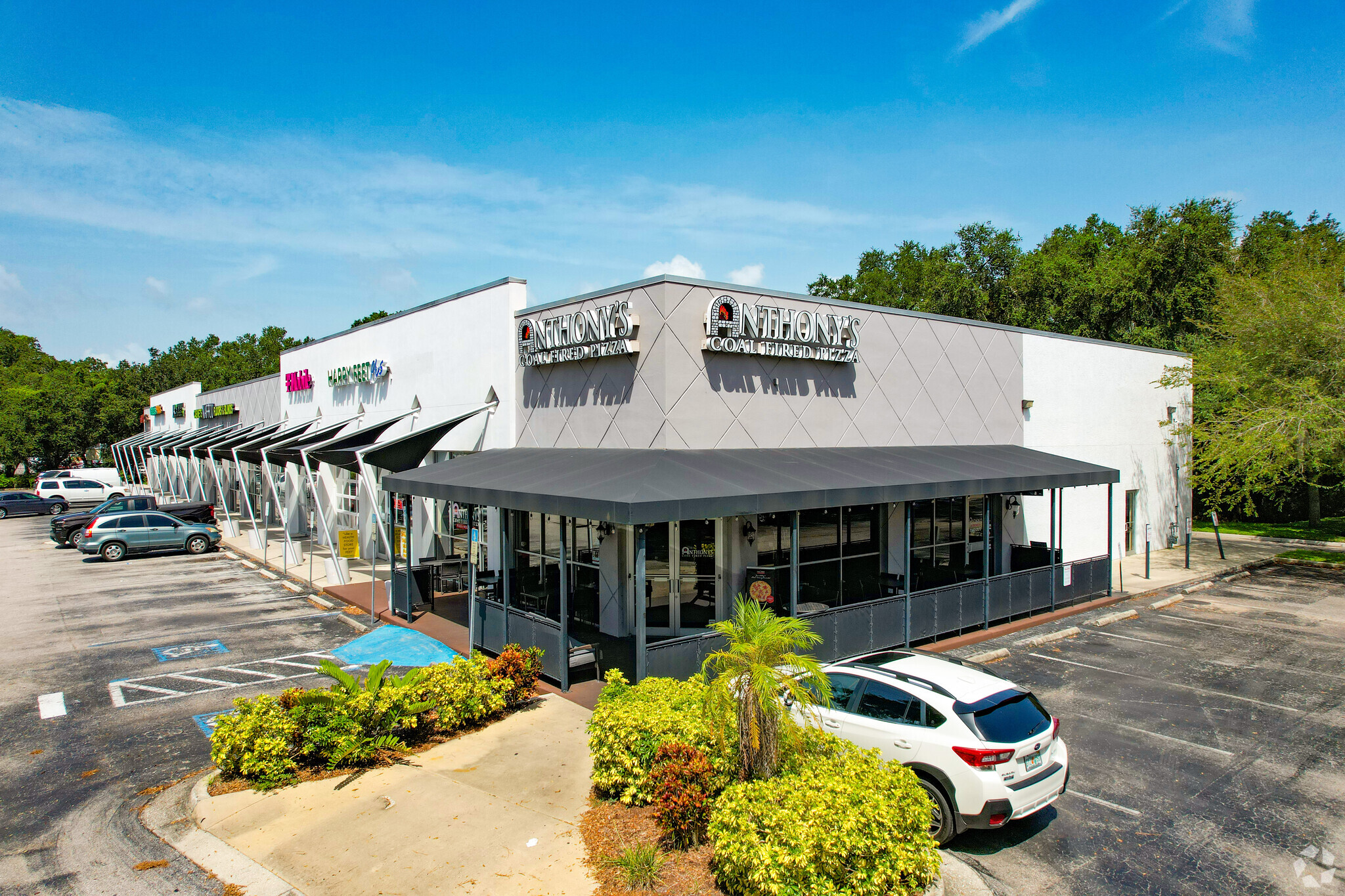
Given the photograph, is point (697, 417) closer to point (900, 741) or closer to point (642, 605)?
point (642, 605)

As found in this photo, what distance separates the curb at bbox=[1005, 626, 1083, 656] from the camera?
14.8m

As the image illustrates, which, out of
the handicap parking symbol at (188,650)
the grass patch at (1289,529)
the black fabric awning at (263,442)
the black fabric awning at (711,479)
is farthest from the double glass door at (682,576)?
the grass patch at (1289,529)

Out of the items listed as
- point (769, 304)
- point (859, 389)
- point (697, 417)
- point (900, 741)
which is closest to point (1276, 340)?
point (859, 389)

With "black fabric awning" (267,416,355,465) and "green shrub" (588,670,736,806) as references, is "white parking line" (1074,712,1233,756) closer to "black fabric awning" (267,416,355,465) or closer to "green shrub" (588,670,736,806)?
"green shrub" (588,670,736,806)

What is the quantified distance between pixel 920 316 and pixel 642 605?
1185 centimetres

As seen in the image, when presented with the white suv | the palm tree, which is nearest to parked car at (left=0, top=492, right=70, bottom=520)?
the palm tree

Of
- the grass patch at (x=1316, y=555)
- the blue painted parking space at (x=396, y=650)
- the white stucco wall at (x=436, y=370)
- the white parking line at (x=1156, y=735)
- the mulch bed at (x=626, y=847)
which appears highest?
the white stucco wall at (x=436, y=370)

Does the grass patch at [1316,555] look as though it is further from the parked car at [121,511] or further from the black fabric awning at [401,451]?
the parked car at [121,511]

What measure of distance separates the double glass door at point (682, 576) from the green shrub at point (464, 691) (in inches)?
162

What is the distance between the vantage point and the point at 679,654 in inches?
430

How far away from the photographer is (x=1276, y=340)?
24.7 meters

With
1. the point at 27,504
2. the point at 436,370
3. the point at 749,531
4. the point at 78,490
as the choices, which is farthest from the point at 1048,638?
the point at 78,490

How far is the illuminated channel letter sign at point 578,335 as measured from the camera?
14.0 m

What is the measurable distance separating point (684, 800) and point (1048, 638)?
11404 mm
